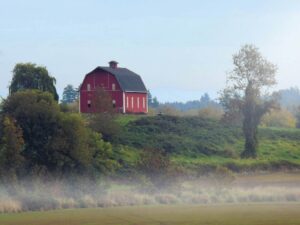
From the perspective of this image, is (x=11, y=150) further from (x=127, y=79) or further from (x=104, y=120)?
(x=127, y=79)

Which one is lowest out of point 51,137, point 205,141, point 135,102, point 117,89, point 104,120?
point 51,137

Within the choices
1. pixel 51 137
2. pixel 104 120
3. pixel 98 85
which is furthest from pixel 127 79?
pixel 51 137

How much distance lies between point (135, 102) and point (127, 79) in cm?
334

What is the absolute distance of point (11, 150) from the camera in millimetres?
48406

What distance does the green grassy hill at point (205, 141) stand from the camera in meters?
76.8

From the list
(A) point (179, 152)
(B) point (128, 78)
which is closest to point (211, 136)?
(A) point (179, 152)

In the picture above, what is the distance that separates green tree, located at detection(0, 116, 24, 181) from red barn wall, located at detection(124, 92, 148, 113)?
170ft

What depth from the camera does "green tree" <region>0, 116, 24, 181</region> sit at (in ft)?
157

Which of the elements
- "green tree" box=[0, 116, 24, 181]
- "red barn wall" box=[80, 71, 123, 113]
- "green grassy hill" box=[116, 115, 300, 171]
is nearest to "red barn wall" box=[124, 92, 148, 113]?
"red barn wall" box=[80, 71, 123, 113]

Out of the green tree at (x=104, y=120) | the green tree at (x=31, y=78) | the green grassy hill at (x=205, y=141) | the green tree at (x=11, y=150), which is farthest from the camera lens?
the green tree at (x=31, y=78)

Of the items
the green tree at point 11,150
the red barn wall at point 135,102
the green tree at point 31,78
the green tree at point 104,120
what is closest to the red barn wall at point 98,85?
the red barn wall at point 135,102

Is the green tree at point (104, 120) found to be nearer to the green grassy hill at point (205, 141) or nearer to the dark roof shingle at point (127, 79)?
the green grassy hill at point (205, 141)

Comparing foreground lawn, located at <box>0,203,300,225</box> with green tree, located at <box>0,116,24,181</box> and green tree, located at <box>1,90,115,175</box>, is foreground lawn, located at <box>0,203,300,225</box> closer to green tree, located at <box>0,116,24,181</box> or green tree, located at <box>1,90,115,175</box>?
green tree, located at <box>0,116,24,181</box>

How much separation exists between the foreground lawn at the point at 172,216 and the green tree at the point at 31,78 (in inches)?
2176
